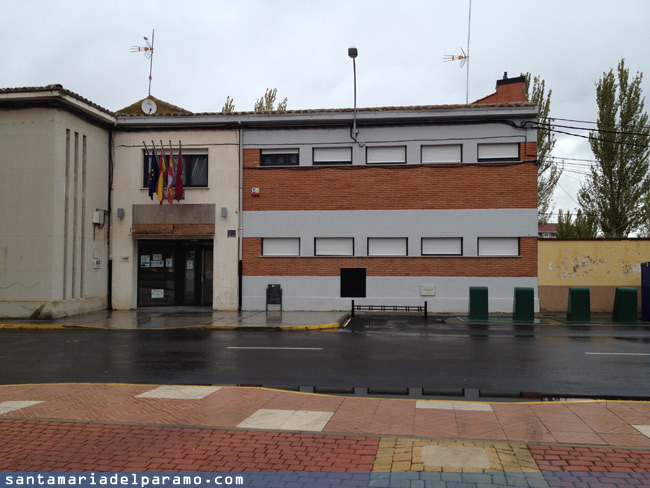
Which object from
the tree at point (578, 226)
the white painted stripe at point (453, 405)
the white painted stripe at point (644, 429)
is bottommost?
the white painted stripe at point (453, 405)

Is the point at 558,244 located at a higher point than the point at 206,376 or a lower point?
higher

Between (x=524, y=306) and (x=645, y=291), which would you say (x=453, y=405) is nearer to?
(x=524, y=306)

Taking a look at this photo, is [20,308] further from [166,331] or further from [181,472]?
[181,472]

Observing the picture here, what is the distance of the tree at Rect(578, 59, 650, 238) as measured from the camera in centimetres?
3078

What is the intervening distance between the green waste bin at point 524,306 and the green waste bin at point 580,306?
1271mm

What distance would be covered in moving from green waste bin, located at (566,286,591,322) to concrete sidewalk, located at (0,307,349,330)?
7411mm

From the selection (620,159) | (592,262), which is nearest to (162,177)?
(592,262)

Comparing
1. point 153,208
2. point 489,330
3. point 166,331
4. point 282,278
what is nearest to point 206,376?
point 166,331

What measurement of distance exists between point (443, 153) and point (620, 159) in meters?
16.2

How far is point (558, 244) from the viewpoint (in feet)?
68.1

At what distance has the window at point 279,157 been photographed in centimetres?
2117

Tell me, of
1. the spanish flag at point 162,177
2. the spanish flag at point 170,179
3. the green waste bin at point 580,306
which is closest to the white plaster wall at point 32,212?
the spanish flag at point 162,177

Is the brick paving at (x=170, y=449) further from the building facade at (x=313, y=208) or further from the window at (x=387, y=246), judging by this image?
the window at (x=387, y=246)

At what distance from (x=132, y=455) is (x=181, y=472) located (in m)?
0.71
